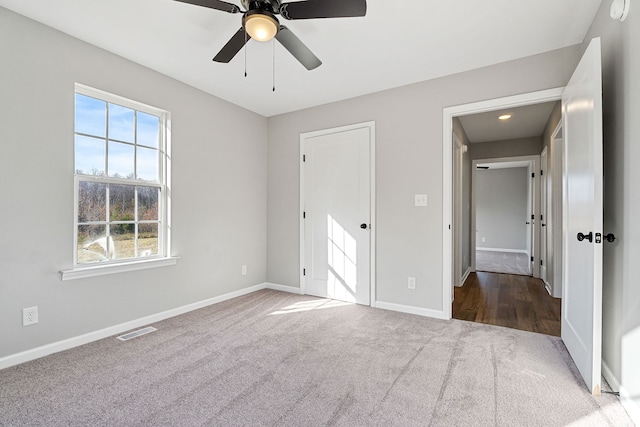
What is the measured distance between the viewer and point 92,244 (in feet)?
8.54

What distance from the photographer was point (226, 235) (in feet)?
12.3

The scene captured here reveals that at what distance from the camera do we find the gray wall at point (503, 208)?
823 centimetres

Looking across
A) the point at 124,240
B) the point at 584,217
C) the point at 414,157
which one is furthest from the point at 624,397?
the point at 124,240

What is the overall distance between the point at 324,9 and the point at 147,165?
89.7 inches

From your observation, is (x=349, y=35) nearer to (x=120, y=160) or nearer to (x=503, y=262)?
(x=120, y=160)

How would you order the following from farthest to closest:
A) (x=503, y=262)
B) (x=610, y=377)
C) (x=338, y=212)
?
(x=503, y=262) → (x=338, y=212) → (x=610, y=377)

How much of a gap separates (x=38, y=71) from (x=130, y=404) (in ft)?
7.85

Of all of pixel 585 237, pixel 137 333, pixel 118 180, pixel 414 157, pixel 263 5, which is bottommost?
pixel 137 333

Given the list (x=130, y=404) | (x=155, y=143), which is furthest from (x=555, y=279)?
(x=155, y=143)

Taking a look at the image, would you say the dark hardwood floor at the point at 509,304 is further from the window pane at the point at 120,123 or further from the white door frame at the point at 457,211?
the window pane at the point at 120,123

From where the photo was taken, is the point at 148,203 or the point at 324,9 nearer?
the point at 324,9

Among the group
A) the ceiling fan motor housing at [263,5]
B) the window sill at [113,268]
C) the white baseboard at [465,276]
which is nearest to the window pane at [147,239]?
the window sill at [113,268]

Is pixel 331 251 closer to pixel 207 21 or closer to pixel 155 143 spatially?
pixel 155 143

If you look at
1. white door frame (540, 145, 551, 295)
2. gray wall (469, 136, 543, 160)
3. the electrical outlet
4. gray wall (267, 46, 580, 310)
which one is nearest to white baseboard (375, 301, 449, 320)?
gray wall (267, 46, 580, 310)
